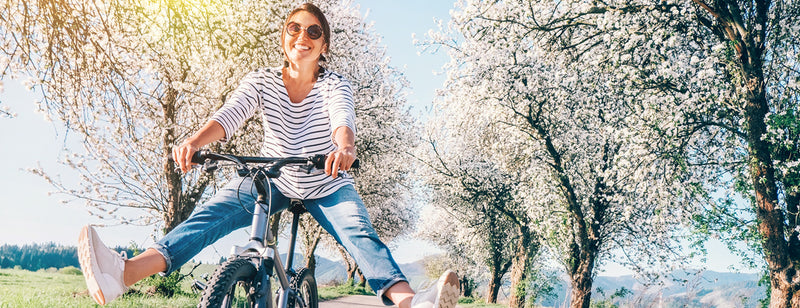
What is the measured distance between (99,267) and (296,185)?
1.09m

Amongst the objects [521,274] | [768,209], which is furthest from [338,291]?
[768,209]

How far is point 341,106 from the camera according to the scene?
3.11 meters

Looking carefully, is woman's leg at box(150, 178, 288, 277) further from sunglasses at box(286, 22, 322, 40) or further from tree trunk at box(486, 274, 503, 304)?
tree trunk at box(486, 274, 503, 304)

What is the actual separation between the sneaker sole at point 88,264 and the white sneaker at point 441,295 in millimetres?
1378

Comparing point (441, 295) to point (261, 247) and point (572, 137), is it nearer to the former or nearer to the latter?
point (261, 247)

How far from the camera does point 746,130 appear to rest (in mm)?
9750

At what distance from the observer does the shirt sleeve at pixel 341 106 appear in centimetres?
300

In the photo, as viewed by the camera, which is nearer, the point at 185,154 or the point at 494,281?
the point at 185,154

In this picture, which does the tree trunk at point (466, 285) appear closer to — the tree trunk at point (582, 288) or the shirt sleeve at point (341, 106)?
the tree trunk at point (582, 288)

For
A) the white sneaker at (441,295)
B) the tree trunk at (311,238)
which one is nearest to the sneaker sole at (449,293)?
the white sneaker at (441,295)

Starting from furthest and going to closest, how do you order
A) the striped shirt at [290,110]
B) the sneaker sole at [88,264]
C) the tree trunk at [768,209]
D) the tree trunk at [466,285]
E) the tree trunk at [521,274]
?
the tree trunk at [466,285]
the tree trunk at [521,274]
the tree trunk at [768,209]
the striped shirt at [290,110]
the sneaker sole at [88,264]

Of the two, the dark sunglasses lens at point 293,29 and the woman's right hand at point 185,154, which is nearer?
the woman's right hand at point 185,154

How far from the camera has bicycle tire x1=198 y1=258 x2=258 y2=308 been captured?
2.24 meters

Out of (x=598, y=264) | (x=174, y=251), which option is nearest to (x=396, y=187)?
(x=598, y=264)
